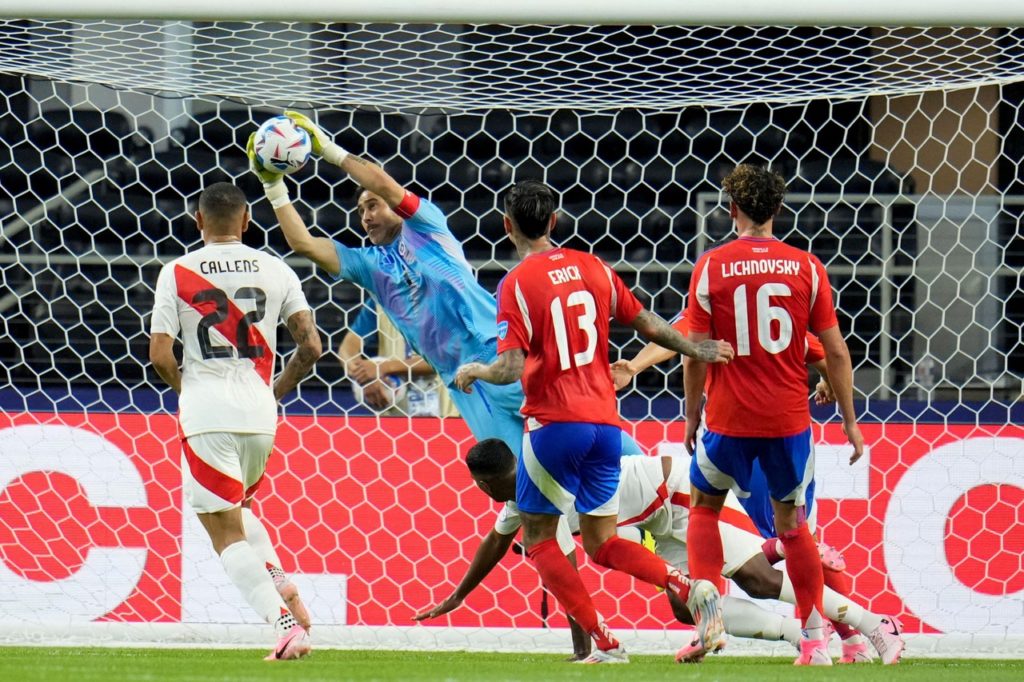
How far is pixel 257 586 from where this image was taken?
14.4ft

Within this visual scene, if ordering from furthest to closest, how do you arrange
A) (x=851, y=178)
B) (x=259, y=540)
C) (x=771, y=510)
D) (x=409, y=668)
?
1. (x=851, y=178)
2. (x=771, y=510)
3. (x=259, y=540)
4. (x=409, y=668)

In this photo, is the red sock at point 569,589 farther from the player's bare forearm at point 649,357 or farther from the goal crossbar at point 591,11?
the goal crossbar at point 591,11

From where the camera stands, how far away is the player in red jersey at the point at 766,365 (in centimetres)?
434

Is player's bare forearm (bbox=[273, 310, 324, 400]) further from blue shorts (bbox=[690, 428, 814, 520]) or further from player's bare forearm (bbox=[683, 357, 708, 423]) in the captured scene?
blue shorts (bbox=[690, 428, 814, 520])

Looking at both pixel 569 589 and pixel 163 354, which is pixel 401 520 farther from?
pixel 163 354

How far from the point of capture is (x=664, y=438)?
5.68 m

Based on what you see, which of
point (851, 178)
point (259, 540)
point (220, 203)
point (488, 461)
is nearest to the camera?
point (220, 203)

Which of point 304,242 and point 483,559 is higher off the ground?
point 304,242

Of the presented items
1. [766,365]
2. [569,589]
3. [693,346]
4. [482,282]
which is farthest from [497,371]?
[482,282]

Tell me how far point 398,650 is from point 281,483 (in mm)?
896

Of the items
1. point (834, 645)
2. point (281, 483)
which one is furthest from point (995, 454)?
point (281, 483)

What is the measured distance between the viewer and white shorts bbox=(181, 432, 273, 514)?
442cm

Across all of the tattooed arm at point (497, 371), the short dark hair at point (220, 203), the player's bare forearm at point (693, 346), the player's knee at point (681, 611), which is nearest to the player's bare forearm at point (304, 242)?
the short dark hair at point (220, 203)

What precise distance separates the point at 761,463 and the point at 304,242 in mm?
1804
